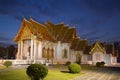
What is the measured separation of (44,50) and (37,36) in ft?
16.2

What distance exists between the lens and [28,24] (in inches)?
1684

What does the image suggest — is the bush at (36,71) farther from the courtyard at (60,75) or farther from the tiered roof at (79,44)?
the tiered roof at (79,44)

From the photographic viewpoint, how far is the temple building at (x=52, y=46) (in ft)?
139

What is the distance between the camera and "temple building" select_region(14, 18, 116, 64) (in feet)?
139

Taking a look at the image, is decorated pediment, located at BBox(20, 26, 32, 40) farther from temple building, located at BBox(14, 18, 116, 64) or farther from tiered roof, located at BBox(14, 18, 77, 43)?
tiered roof, located at BBox(14, 18, 77, 43)

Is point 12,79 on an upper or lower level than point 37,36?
lower

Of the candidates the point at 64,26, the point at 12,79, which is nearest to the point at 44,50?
the point at 64,26

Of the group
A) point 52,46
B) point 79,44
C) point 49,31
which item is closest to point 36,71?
point 52,46

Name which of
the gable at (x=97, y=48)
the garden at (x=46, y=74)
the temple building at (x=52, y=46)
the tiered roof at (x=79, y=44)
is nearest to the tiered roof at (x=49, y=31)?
the temple building at (x=52, y=46)

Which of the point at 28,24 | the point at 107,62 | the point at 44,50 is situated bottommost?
the point at 107,62

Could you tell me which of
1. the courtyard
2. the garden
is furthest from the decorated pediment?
the courtyard

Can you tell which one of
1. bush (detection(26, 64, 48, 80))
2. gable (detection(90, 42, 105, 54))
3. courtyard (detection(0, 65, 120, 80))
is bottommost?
courtyard (detection(0, 65, 120, 80))

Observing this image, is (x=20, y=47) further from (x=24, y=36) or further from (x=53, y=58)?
(x=53, y=58)

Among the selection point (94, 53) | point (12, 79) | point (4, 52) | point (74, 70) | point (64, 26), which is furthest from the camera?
point (4, 52)
